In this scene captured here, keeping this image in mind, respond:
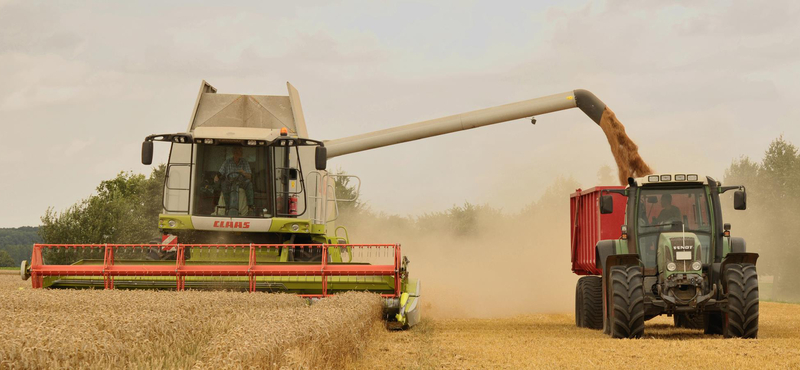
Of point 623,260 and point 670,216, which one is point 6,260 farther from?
point 670,216

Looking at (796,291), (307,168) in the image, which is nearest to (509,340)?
(307,168)

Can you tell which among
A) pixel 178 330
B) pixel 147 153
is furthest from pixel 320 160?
pixel 178 330

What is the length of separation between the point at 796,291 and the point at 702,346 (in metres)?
41.3

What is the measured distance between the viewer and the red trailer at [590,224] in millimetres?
14008

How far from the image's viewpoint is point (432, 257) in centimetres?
2997

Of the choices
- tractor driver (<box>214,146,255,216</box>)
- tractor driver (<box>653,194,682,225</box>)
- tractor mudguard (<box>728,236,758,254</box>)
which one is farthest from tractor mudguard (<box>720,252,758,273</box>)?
tractor driver (<box>214,146,255,216</box>)

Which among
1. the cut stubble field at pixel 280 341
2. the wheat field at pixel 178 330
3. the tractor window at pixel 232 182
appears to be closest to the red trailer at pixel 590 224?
the cut stubble field at pixel 280 341

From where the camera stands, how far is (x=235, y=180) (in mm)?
13742

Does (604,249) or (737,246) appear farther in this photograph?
(604,249)

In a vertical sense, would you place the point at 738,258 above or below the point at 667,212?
→ below

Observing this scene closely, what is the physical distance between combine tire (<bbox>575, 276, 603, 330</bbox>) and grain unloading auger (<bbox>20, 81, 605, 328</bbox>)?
9.70 feet

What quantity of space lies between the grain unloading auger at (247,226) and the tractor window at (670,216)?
3.25 metres

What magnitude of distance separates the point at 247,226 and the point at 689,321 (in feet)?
23.4

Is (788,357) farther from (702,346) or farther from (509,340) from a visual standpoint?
(509,340)
